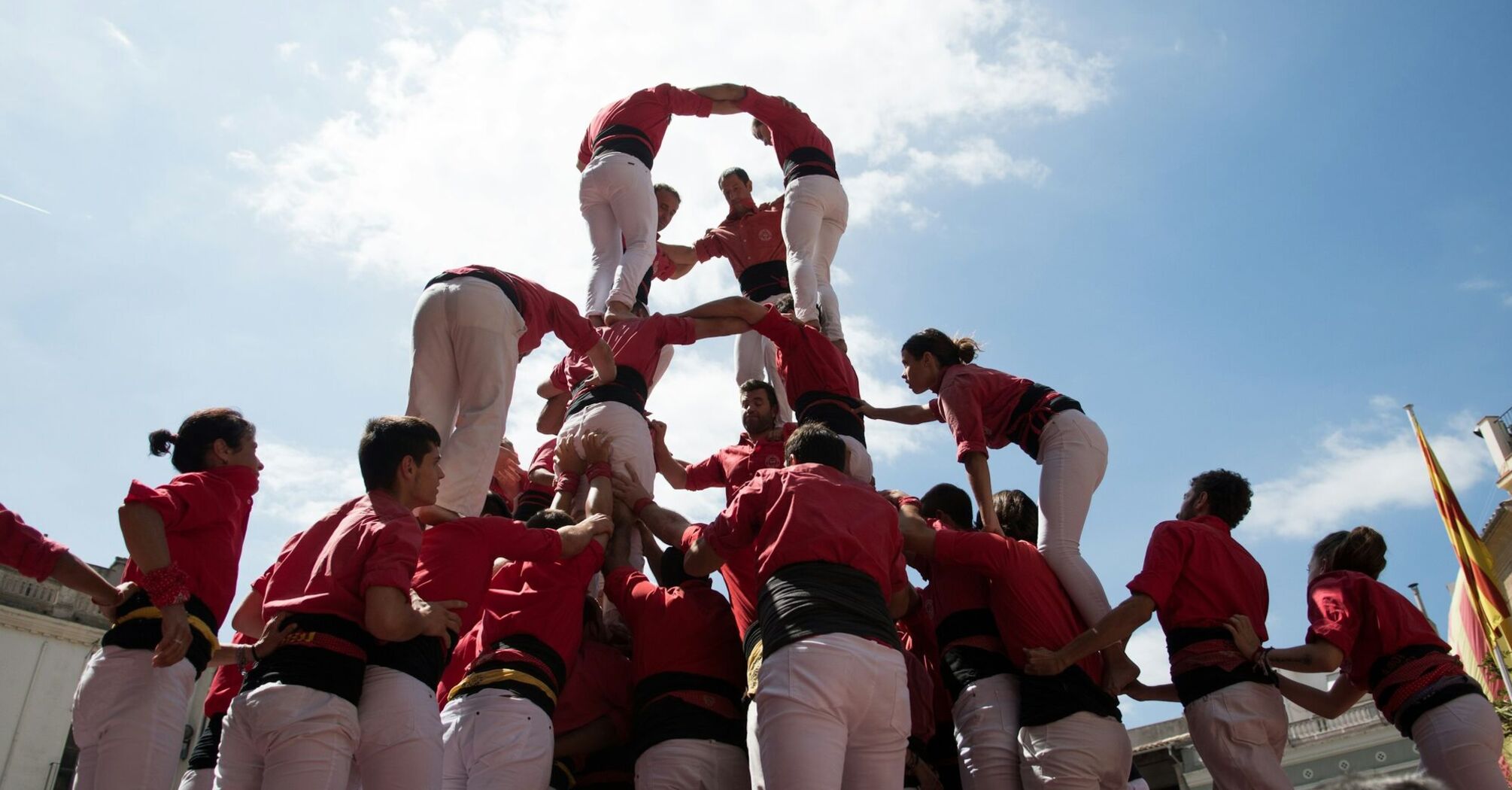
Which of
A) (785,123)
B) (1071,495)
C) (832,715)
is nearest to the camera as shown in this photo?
(832,715)

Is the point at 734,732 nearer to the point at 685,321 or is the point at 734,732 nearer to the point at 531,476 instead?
the point at 685,321

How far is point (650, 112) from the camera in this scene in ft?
33.0

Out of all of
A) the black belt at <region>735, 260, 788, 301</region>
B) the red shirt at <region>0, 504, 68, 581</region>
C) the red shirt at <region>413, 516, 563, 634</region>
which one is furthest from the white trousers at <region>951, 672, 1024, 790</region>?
the black belt at <region>735, 260, 788, 301</region>

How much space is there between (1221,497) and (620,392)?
3.94 meters

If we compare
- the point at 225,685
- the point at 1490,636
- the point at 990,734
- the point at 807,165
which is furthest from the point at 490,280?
the point at 1490,636

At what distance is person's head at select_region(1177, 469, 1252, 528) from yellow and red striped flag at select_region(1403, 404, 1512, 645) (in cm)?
1225

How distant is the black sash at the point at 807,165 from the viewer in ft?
35.1

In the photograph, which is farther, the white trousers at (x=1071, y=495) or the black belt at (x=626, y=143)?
the black belt at (x=626, y=143)

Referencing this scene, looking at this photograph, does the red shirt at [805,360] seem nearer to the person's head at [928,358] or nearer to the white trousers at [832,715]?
the person's head at [928,358]

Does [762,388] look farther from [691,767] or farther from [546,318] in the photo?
[691,767]

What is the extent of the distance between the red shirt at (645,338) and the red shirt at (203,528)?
3266 millimetres

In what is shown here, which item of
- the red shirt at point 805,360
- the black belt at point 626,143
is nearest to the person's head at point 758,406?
the red shirt at point 805,360

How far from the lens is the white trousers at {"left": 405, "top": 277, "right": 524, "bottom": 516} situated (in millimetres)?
6477

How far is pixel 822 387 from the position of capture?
27.9 feet
